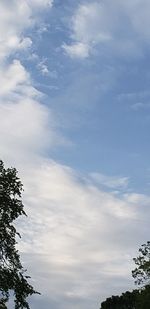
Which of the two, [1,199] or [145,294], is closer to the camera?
[1,199]

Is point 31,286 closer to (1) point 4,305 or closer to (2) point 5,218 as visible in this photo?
(1) point 4,305

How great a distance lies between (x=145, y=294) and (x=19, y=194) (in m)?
42.9

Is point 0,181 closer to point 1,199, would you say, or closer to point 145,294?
point 1,199

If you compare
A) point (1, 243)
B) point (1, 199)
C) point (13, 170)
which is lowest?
point (1, 243)

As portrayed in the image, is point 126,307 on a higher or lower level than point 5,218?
higher

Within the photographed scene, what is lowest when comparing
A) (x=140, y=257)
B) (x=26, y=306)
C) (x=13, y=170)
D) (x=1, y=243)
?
(x=26, y=306)

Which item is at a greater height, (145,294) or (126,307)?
(126,307)

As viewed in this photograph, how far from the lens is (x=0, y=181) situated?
32.9 m

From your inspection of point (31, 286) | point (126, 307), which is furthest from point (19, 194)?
point (126, 307)

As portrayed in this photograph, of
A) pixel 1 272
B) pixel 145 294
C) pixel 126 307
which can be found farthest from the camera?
pixel 126 307

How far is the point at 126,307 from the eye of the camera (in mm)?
133125

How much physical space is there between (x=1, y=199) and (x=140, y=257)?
46.3 m

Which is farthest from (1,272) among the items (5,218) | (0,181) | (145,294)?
(145,294)

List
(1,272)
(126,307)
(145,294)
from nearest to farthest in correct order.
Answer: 1. (1,272)
2. (145,294)
3. (126,307)
